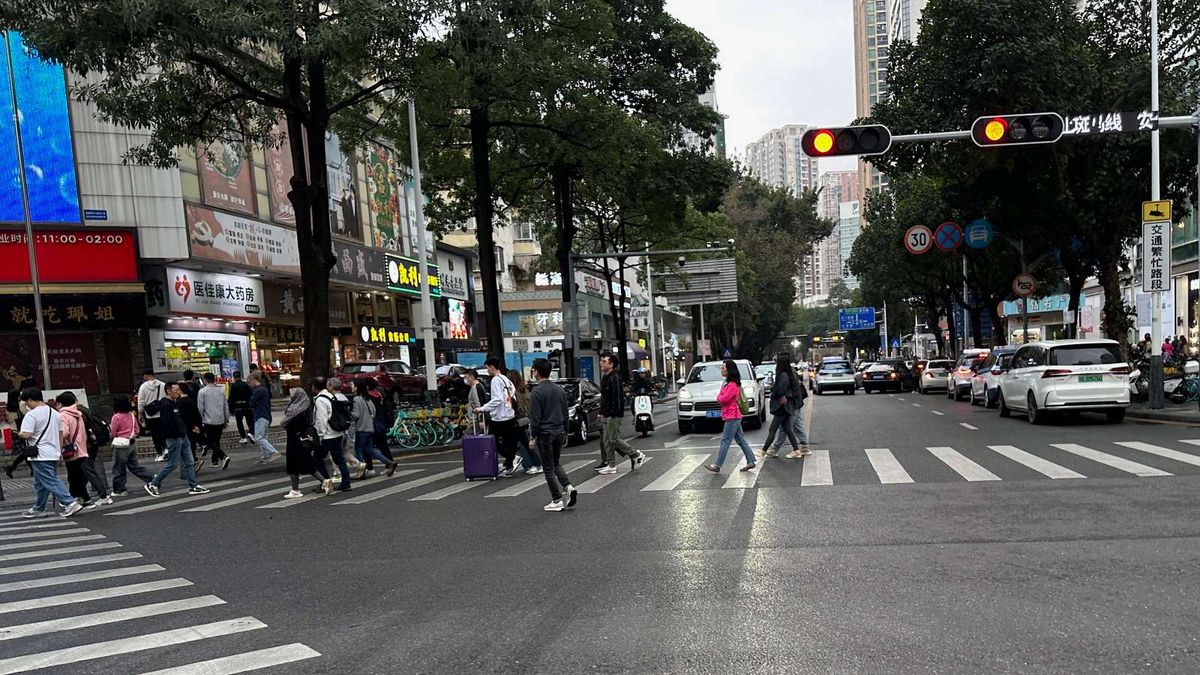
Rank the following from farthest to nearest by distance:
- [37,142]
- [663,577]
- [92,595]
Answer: [37,142], [92,595], [663,577]

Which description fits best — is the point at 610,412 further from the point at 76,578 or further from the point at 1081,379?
the point at 1081,379

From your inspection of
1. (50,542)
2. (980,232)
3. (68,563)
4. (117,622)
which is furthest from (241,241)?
(117,622)

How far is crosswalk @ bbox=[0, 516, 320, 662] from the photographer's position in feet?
16.5

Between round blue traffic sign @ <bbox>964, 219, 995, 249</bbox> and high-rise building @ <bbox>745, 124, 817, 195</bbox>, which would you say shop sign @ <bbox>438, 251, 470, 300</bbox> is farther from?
high-rise building @ <bbox>745, 124, 817, 195</bbox>

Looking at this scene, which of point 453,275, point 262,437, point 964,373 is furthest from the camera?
point 453,275

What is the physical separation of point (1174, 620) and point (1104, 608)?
36 centimetres

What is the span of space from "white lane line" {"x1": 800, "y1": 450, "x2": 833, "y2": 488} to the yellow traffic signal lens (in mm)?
5536

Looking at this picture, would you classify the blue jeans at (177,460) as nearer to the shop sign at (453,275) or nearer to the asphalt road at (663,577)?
the asphalt road at (663,577)

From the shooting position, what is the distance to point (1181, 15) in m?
19.5

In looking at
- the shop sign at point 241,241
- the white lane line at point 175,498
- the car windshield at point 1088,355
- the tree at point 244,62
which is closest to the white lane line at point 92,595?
the white lane line at point 175,498

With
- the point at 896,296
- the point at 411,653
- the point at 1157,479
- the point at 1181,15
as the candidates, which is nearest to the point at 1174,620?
the point at 411,653

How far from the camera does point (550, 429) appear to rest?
9.85 m

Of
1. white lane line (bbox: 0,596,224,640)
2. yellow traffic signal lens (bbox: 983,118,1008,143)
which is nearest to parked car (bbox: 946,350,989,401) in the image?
yellow traffic signal lens (bbox: 983,118,1008,143)

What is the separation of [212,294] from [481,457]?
20093 mm
